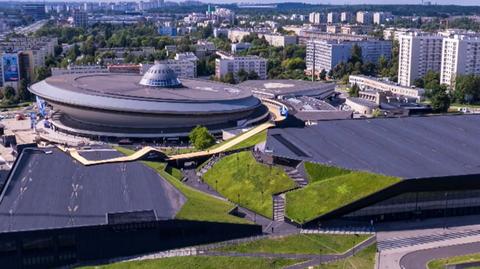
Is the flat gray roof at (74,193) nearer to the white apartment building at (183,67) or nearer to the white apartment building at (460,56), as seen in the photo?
the white apartment building at (183,67)

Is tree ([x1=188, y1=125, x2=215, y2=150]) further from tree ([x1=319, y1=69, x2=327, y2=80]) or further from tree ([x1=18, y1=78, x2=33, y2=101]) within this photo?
tree ([x1=319, y1=69, x2=327, y2=80])

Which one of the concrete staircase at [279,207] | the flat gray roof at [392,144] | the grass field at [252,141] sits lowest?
the concrete staircase at [279,207]

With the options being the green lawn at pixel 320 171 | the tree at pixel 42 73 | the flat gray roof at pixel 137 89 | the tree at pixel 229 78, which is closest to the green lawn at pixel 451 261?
the green lawn at pixel 320 171

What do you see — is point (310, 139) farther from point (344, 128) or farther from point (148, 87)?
point (148, 87)

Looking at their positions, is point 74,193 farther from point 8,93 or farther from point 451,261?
point 8,93

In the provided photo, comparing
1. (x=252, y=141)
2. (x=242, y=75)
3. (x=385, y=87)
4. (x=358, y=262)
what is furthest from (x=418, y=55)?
(x=358, y=262)

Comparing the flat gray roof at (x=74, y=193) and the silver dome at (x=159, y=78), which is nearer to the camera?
the flat gray roof at (x=74, y=193)
